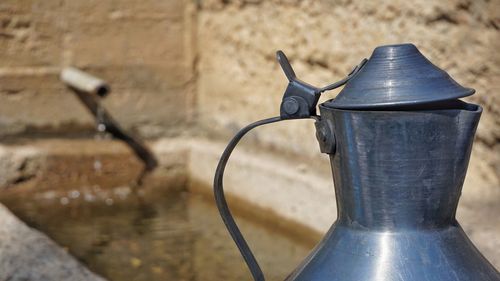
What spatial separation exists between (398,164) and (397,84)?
11 cm

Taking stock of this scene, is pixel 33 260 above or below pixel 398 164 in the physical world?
below

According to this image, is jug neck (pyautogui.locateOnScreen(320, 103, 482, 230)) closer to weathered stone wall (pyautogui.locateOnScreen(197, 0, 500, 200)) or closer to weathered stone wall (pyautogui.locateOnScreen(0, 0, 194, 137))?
weathered stone wall (pyautogui.locateOnScreen(197, 0, 500, 200))

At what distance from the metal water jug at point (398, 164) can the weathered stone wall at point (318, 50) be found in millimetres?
1875

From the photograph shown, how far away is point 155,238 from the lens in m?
3.60

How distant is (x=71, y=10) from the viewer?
14.6 feet

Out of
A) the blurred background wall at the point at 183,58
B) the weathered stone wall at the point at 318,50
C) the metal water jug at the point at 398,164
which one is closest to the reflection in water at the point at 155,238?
the blurred background wall at the point at 183,58

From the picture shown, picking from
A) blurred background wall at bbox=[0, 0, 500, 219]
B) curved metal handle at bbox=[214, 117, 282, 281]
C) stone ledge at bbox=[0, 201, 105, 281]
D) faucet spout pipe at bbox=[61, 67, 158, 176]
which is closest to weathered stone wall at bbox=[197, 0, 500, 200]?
blurred background wall at bbox=[0, 0, 500, 219]

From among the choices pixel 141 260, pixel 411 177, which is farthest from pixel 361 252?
pixel 141 260

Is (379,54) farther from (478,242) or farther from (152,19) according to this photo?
(152,19)

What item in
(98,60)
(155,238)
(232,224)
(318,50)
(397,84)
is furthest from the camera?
(98,60)

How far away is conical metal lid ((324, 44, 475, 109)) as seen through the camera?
115cm

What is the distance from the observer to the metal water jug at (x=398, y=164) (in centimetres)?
116

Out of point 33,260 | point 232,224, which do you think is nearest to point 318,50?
point 33,260

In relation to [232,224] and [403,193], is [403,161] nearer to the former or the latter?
[403,193]
